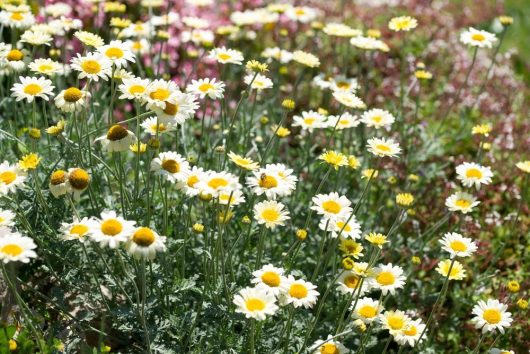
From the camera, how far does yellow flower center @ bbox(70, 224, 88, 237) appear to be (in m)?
2.46

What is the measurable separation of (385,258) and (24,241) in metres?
2.18

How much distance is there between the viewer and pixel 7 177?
8.57 feet

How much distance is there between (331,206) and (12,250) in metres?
1.27

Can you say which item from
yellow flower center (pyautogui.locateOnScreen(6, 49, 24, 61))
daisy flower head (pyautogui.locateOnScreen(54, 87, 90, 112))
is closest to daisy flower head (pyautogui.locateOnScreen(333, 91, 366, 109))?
daisy flower head (pyautogui.locateOnScreen(54, 87, 90, 112))

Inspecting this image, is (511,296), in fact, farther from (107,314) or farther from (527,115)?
(527,115)

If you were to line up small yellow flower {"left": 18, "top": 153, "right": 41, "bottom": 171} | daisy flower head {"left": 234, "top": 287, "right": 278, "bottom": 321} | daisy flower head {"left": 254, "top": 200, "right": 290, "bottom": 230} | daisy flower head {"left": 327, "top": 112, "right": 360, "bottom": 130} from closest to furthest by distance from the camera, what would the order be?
daisy flower head {"left": 234, "top": 287, "right": 278, "bottom": 321}, small yellow flower {"left": 18, "top": 153, "right": 41, "bottom": 171}, daisy flower head {"left": 254, "top": 200, "right": 290, "bottom": 230}, daisy flower head {"left": 327, "top": 112, "right": 360, "bottom": 130}

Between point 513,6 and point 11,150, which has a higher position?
point 513,6

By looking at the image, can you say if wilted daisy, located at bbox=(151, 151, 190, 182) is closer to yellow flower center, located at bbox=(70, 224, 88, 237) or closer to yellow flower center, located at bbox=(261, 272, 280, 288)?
yellow flower center, located at bbox=(70, 224, 88, 237)

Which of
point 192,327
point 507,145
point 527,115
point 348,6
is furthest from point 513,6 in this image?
point 192,327

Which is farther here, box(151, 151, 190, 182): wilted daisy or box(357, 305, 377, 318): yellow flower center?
box(357, 305, 377, 318): yellow flower center

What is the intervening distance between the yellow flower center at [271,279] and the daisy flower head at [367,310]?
1.41 ft

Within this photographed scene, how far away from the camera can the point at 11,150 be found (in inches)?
146

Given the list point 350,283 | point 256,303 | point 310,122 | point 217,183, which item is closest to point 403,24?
point 310,122

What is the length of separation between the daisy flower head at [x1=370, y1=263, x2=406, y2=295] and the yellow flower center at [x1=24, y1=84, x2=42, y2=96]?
1659 millimetres
